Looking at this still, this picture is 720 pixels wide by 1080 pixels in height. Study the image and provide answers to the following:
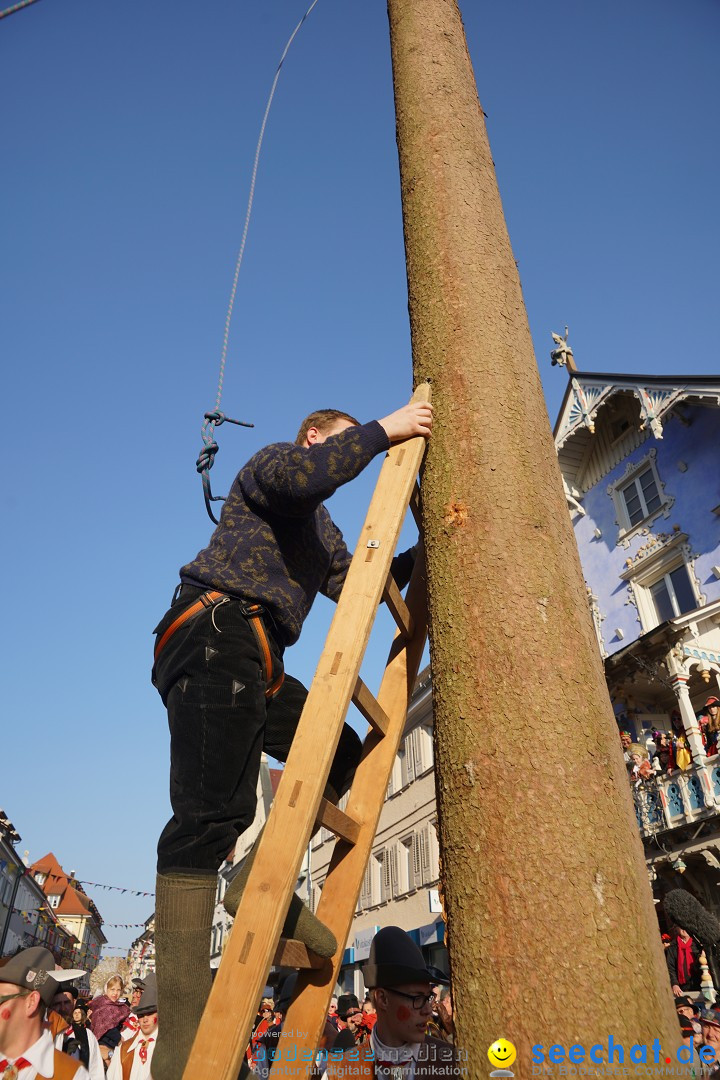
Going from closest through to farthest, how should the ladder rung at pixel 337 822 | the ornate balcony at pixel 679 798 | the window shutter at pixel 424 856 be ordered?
the ladder rung at pixel 337 822 < the ornate balcony at pixel 679 798 < the window shutter at pixel 424 856

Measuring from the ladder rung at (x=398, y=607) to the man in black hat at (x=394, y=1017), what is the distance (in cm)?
146

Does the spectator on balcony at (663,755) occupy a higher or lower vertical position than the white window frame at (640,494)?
lower

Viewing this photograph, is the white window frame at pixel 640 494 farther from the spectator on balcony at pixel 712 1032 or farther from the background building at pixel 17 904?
the background building at pixel 17 904

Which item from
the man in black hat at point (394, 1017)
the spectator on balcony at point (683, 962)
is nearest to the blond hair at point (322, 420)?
the man in black hat at point (394, 1017)

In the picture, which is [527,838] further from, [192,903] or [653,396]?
[653,396]

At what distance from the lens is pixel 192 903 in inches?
67.1

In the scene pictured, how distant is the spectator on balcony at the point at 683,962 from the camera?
10.6m

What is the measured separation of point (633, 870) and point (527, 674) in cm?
42

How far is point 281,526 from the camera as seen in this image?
2.34 m

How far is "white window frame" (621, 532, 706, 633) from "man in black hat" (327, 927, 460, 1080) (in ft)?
45.3

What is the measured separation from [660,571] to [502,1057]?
Result: 16.9 meters

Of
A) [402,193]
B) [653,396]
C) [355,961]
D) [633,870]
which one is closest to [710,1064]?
[633,870]

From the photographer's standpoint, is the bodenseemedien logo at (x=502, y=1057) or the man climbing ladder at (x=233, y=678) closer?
the bodenseemedien logo at (x=502, y=1057)

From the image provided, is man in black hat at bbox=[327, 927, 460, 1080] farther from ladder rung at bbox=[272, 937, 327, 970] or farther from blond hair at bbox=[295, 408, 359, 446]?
blond hair at bbox=[295, 408, 359, 446]
